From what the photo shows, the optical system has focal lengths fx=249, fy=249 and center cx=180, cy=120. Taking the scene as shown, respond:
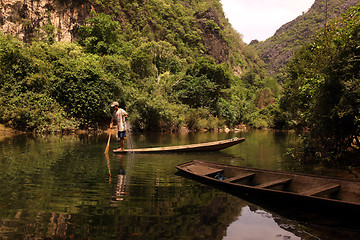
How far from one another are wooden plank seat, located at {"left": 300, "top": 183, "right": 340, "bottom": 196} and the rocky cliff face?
103 ft

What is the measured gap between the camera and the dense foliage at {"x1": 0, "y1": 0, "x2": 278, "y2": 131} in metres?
19.2

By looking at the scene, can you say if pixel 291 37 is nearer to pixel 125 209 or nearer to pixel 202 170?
pixel 202 170

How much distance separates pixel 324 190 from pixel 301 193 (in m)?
0.40

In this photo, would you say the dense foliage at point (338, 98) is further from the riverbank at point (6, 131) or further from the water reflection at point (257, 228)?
the riverbank at point (6, 131)

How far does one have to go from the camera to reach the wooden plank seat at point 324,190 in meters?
4.09

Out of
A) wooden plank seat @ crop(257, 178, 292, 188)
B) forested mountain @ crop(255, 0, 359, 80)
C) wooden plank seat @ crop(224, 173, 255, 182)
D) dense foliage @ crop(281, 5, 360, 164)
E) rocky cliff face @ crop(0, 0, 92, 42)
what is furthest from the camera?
forested mountain @ crop(255, 0, 359, 80)

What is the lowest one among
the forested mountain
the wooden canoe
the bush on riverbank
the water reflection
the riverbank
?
the water reflection

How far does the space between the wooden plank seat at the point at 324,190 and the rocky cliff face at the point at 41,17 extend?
1236 inches

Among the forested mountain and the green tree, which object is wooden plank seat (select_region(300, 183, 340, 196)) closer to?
the green tree

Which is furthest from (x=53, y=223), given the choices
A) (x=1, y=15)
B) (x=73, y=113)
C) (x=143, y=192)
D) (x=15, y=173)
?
(x=1, y=15)

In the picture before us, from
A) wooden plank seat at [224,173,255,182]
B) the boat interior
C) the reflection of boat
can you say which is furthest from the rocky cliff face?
the reflection of boat

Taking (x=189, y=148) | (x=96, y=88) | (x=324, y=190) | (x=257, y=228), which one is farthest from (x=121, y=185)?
(x=96, y=88)

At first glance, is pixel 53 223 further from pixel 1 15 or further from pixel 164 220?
pixel 1 15

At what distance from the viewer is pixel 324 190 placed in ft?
13.7
